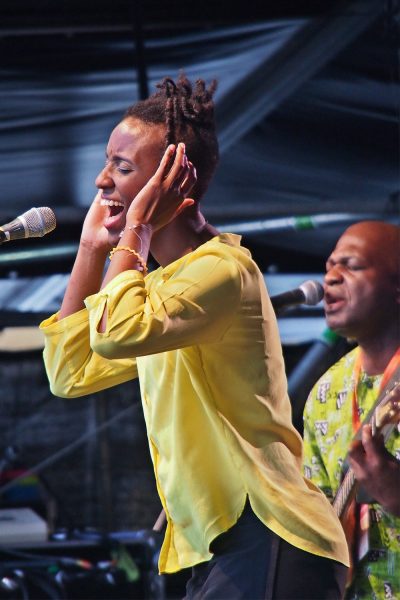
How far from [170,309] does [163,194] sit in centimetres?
23

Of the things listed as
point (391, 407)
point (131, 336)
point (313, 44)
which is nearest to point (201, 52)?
point (313, 44)

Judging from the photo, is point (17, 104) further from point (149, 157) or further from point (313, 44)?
point (149, 157)

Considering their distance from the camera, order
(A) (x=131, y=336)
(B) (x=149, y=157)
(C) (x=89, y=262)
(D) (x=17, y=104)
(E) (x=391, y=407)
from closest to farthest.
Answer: (A) (x=131, y=336), (B) (x=149, y=157), (C) (x=89, y=262), (E) (x=391, y=407), (D) (x=17, y=104)

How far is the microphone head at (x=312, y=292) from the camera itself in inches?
117

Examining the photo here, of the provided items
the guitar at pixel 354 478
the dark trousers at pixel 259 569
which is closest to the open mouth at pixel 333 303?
the guitar at pixel 354 478

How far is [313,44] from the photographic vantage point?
14.4 feet

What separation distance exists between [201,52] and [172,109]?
7.84 ft

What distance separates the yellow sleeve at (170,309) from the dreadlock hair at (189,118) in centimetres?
24

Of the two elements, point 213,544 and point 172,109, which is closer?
point 213,544

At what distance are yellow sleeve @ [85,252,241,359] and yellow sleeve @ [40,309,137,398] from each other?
0.23 meters

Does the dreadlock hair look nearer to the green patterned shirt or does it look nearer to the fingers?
the fingers

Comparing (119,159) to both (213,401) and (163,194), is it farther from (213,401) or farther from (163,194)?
(213,401)

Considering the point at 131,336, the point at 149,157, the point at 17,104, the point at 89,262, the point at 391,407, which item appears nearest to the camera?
the point at 131,336

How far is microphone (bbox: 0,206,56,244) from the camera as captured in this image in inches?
80.0
